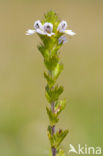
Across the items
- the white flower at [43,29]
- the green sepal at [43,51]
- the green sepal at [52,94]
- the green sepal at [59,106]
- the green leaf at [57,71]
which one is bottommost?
the green sepal at [59,106]

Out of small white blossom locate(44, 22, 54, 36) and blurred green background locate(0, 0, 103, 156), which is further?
blurred green background locate(0, 0, 103, 156)

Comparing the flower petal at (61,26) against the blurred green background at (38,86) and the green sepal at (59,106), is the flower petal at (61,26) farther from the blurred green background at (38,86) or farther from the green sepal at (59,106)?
the blurred green background at (38,86)

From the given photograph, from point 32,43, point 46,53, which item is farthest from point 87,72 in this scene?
point 46,53

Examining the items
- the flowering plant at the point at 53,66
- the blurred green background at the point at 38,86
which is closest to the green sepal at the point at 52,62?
the flowering plant at the point at 53,66

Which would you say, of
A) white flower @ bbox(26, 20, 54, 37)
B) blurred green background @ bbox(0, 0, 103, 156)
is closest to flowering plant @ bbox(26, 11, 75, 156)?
white flower @ bbox(26, 20, 54, 37)

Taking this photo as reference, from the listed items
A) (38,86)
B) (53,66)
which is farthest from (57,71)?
(38,86)

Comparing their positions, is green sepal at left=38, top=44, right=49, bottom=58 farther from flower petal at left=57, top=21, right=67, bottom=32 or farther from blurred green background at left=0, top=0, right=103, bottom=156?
blurred green background at left=0, top=0, right=103, bottom=156
